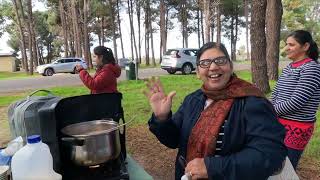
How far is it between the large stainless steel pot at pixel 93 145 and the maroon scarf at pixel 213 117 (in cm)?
49

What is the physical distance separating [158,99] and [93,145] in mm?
471

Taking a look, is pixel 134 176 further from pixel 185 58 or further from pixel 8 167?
pixel 185 58

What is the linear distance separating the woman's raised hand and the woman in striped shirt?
1.41 meters

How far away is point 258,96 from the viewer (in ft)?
7.11

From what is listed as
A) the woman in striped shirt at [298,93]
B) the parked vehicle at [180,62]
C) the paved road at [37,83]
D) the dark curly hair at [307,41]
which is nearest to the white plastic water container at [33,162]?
the woman in striped shirt at [298,93]

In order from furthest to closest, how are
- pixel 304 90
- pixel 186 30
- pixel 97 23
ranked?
1. pixel 186 30
2. pixel 97 23
3. pixel 304 90

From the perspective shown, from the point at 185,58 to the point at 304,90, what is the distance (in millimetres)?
21099

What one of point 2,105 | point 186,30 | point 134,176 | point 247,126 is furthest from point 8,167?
point 186,30

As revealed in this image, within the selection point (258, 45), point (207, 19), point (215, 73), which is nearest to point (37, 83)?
point (258, 45)

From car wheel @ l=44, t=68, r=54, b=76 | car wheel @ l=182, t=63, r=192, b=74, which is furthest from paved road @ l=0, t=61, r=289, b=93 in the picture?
car wheel @ l=44, t=68, r=54, b=76

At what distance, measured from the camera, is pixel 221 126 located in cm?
218

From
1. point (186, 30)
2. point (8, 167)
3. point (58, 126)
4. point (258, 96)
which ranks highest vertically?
point (186, 30)

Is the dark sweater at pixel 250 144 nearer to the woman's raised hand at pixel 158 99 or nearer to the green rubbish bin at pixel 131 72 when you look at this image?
the woman's raised hand at pixel 158 99

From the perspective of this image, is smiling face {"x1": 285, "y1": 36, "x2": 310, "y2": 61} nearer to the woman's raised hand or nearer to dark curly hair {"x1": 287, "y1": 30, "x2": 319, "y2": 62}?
dark curly hair {"x1": 287, "y1": 30, "x2": 319, "y2": 62}
